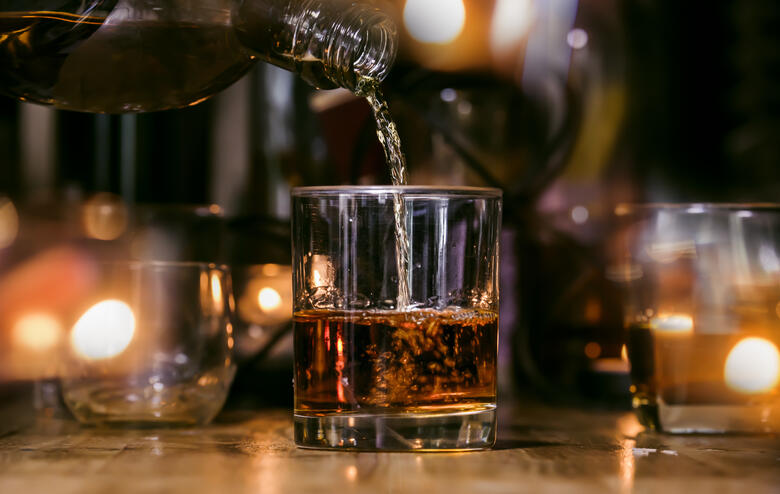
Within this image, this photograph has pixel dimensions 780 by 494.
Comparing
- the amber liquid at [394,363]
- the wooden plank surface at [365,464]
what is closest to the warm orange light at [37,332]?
the wooden plank surface at [365,464]

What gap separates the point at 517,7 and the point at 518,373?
361mm

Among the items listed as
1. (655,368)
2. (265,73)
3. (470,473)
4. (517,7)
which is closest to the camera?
(470,473)

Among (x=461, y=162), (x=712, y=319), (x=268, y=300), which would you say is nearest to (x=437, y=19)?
(x=461, y=162)

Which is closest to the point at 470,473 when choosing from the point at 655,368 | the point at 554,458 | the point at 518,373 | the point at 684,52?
the point at 554,458

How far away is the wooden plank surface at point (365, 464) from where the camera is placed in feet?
1.43

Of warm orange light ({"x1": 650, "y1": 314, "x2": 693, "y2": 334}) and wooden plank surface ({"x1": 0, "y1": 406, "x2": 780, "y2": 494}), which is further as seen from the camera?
warm orange light ({"x1": 650, "y1": 314, "x2": 693, "y2": 334})

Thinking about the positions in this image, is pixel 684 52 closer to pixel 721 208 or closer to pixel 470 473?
pixel 721 208

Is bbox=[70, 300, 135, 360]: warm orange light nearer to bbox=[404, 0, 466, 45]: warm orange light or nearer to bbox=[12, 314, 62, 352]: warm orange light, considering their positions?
bbox=[12, 314, 62, 352]: warm orange light

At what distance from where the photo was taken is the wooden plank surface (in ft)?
1.43

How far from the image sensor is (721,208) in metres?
0.59

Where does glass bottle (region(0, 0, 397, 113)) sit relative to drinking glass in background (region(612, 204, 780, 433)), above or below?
above

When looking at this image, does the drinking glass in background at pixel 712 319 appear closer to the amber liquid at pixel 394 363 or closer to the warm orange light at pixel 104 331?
the amber liquid at pixel 394 363

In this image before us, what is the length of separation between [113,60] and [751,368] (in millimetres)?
449

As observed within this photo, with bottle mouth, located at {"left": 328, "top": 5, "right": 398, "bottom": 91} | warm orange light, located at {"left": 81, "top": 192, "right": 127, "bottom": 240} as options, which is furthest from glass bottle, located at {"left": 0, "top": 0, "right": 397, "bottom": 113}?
warm orange light, located at {"left": 81, "top": 192, "right": 127, "bottom": 240}
